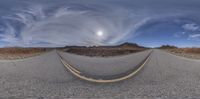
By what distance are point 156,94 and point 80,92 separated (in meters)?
1.86

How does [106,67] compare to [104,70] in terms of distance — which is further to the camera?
[106,67]

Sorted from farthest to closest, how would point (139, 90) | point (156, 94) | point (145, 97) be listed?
point (139, 90) < point (156, 94) < point (145, 97)

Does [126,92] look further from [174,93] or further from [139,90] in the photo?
[174,93]

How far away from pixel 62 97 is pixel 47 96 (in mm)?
400

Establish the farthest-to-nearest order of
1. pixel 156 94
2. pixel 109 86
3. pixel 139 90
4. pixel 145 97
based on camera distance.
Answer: pixel 109 86, pixel 139 90, pixel 156 94, pixel 145 97

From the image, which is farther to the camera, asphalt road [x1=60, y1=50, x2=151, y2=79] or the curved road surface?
asphalt road [x1=60, y1=50, x2=151, y2=79]

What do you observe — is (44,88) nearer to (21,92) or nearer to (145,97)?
(21,92)

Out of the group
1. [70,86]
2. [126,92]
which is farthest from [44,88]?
[126,92]

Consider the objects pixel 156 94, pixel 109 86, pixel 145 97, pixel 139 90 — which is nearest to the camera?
pixel 145 97

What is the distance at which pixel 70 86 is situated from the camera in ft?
33.1

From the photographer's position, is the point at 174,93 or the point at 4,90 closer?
the point at 174,93

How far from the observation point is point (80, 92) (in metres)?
8.76

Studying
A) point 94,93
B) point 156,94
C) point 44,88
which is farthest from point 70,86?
point 156,94

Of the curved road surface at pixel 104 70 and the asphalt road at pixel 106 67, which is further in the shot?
the asphalt road at pixel 106 67
